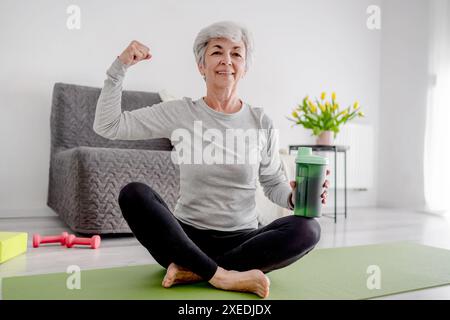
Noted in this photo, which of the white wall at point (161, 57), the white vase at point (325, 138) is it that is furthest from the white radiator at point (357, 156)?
the white vase at point (325, 138)

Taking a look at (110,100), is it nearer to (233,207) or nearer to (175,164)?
(233,207)

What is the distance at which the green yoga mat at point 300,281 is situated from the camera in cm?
112

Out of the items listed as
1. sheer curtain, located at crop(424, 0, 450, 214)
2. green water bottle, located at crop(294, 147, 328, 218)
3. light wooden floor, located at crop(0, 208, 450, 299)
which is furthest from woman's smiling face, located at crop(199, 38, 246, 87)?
sheer curtain, located at crop(424, 0, 450, 214)

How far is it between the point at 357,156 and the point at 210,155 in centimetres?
280

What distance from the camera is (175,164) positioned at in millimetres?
2137

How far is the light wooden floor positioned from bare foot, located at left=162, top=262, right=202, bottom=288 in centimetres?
40

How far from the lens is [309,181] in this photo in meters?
1.11

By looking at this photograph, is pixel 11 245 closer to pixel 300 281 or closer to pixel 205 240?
pixel 205 240

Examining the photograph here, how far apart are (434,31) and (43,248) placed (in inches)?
124

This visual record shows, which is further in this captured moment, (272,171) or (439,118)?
(439,118)

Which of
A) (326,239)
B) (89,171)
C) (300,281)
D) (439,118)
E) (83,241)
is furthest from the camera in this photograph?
(439,118)

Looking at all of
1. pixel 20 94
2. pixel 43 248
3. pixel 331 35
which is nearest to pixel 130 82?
pixel 20 94

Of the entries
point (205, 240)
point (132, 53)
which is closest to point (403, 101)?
point (205, 240)
